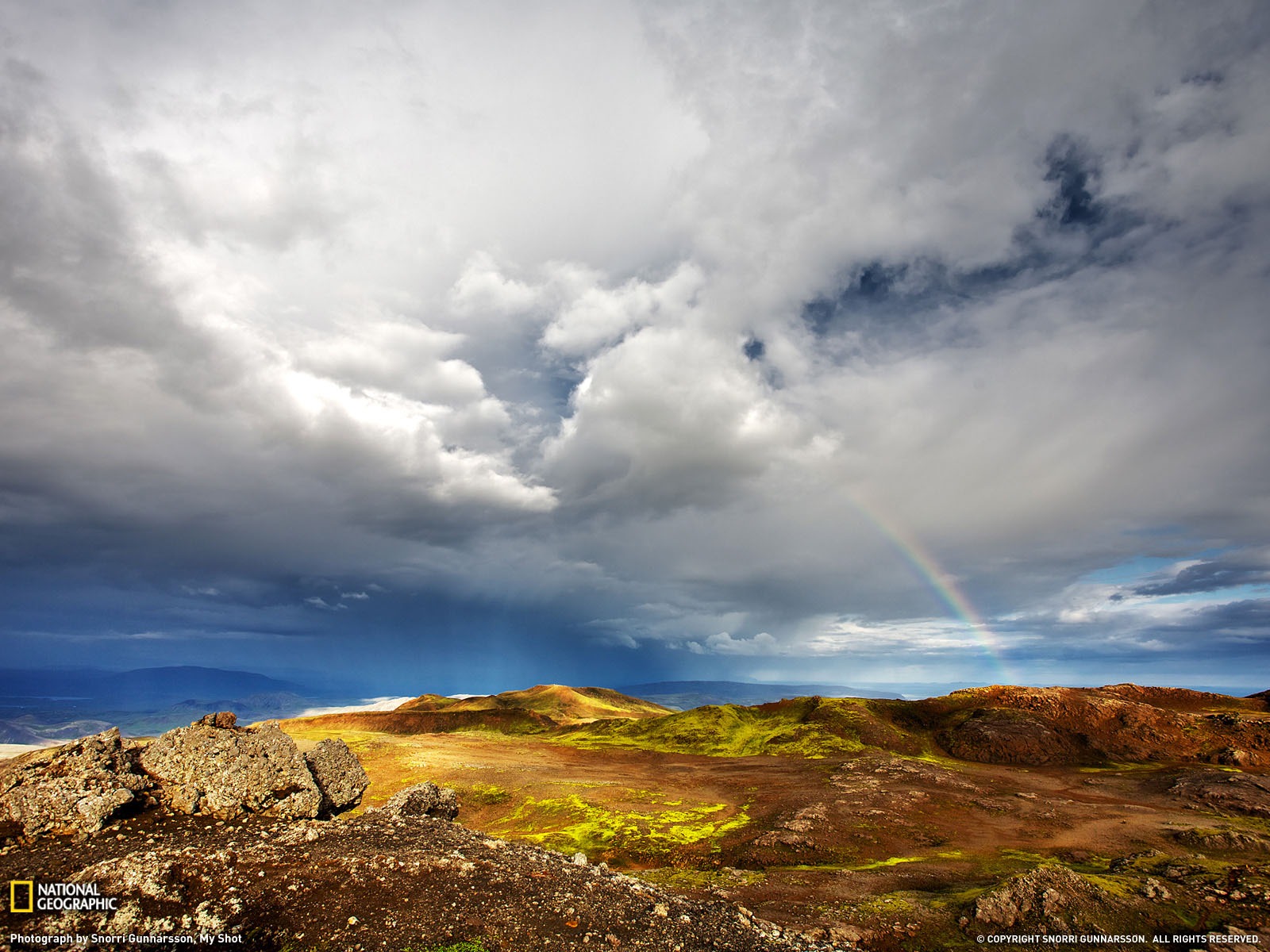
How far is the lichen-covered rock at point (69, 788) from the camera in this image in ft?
52.1

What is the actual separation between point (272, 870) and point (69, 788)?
703 centimetres

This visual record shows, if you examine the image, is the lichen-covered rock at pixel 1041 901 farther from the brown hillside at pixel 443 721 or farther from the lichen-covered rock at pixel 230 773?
the brown hillside at pixel 443 721

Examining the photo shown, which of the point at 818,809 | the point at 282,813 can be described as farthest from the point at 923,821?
the point at 282,813

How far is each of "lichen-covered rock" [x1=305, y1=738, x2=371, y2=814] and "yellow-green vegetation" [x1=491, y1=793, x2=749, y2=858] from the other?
21076 mm

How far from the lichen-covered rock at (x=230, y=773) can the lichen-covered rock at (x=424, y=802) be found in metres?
4.82

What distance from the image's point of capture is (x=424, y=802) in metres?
26.9

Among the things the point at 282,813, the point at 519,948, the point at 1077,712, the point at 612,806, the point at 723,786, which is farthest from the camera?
the point at 1077,712

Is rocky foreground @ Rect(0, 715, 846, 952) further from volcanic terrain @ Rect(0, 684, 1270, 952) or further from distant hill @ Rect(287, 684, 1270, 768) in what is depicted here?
distant hill @ Rect(287, 684, 1270, 768)

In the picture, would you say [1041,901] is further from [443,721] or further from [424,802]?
[443,721]

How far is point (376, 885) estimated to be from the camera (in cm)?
1602

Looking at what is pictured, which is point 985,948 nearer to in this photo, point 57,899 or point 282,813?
point 282,813

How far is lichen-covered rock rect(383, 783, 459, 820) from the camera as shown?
26.0 metres

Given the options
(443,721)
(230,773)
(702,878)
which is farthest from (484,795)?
(443,721)

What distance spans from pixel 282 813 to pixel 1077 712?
11145cm
